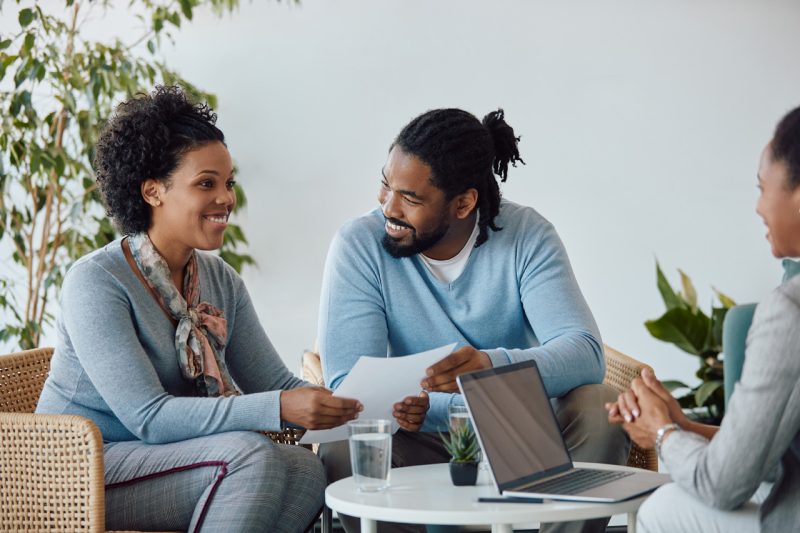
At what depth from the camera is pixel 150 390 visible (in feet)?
6.18

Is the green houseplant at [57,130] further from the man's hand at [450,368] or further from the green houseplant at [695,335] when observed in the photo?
the green houseplant at [695,335]

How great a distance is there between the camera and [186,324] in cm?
203

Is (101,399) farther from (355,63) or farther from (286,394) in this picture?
(355,63)

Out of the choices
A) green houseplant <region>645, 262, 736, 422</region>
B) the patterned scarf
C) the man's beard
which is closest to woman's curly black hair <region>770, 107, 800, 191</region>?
the man's beard

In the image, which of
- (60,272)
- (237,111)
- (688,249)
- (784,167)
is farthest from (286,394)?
(688,249)

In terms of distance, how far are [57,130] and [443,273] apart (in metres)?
1.64

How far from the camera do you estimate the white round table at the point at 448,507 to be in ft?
4.79

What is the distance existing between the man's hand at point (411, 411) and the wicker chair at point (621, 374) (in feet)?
1.67

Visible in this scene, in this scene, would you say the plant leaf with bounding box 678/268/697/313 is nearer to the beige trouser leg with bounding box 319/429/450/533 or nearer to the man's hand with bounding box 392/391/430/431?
the beige trouser leg with bounding box 319/429/450/533

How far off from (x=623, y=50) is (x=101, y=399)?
2.73 metres

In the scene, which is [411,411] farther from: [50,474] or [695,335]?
[695,335]

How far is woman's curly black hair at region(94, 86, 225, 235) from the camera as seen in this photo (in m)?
2.08

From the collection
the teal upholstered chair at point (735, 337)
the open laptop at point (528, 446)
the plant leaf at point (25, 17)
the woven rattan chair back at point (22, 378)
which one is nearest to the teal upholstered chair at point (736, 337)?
the teal upholstered chair at point (735, 337)

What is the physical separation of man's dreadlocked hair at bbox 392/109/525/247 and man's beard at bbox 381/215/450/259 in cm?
9
